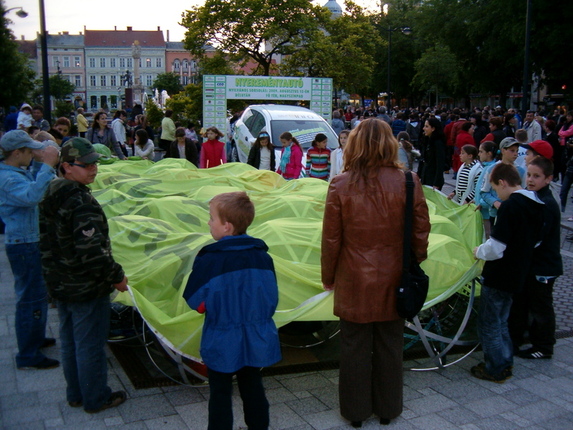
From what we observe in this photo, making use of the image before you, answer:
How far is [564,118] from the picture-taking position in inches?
723

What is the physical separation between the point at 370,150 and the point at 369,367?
55.6 inches

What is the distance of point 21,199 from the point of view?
469 cm

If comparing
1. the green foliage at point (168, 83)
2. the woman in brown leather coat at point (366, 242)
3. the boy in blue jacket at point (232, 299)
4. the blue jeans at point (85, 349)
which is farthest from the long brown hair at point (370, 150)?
the green foliage at point (168, 83)

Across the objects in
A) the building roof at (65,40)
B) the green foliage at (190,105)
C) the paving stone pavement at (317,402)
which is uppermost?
the building roof at (65,40)

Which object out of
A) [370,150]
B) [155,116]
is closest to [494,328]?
[370,150]

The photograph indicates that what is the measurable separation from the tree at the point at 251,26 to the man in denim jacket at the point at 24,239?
91.8 feet

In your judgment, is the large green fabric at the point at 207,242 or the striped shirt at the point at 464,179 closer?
the large green fabric at the point at 207,242

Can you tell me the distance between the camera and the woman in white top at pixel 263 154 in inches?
469

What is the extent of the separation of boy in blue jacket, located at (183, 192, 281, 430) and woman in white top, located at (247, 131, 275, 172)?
27.9 ft

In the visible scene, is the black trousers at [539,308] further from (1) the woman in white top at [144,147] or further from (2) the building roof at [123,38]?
(2) the building roof at [123,38]

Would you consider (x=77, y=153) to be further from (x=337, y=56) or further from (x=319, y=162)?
(x=337, y=56)

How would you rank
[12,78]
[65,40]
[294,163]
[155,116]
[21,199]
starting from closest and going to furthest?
1. [21,199]
2. [294,163]
3. [155,116]
4. [12,78]
5. [65,40]

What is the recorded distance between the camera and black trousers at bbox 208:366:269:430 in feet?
11.4

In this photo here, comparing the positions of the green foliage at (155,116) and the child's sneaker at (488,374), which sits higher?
the green foliage at (155,116)
